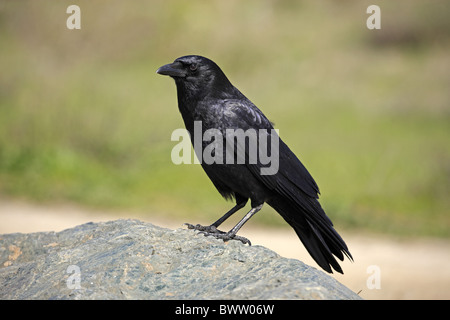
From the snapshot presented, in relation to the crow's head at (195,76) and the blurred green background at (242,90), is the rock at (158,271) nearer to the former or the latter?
the crow's head at (195,76)

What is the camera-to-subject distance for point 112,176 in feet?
36.5

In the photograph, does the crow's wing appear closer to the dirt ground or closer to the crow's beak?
the crow's beak

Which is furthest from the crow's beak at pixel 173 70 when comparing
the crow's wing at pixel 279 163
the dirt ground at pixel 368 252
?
the dirt ground at pixel 368 252

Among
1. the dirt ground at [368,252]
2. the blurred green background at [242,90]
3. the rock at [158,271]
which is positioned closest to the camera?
the rock at [158,271]

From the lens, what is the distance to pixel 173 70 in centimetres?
413

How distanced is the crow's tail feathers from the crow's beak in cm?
110

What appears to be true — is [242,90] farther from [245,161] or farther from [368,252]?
[245,161]

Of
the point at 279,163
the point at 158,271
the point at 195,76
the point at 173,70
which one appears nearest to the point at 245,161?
the point at 279,163

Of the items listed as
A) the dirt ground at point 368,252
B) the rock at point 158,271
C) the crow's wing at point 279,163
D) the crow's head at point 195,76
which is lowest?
the dirt ground at point 368,252

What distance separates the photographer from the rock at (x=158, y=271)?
3.12m

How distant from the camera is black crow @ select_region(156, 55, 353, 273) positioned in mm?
4039

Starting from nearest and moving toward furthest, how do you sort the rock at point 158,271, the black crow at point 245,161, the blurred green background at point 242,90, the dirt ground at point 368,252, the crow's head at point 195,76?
the rock at point 158,271 < the black crow at point 245,161 < the crow's head at point 195,76 < the dirt ground at point 368,252 < the blurred green background at point 242,90

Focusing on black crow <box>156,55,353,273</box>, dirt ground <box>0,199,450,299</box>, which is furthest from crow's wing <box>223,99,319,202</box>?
dirt ground <box>0,199,450,299</box>
